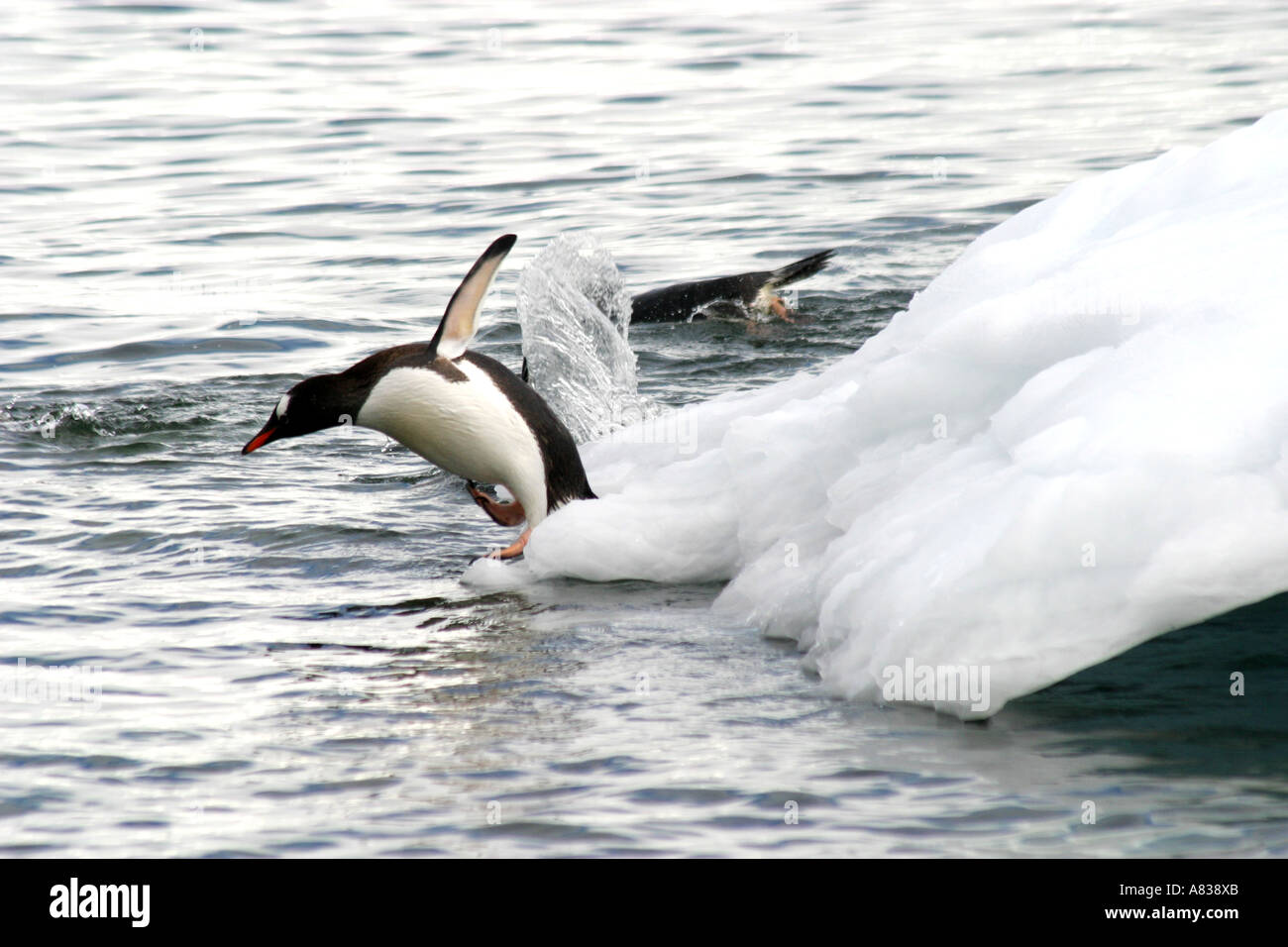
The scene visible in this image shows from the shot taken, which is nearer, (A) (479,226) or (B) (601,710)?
(B) (601,710)

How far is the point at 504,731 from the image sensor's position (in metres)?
3.99

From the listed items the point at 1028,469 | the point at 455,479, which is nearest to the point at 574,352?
the point at 455,479

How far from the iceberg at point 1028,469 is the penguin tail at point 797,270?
3.48 meters

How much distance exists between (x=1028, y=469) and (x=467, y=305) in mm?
2197

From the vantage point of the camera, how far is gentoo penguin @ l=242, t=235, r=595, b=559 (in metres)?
5.48

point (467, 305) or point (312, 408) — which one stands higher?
point (467, 305)

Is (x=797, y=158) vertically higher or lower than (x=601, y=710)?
higher

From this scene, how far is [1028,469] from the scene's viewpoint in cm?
402

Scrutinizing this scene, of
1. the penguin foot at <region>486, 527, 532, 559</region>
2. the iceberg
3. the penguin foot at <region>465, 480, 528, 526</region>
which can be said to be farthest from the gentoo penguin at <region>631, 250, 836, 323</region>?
the penguin foot at <region>486, 527, 532, 559</region>

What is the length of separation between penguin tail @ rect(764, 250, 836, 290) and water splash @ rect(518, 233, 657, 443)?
1543mm

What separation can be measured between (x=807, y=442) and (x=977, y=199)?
296 inches

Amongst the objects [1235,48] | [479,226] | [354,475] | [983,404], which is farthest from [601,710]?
[1235,48]

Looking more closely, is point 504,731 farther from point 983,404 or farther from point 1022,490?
point 983,404

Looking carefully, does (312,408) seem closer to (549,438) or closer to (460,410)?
(460,410)
